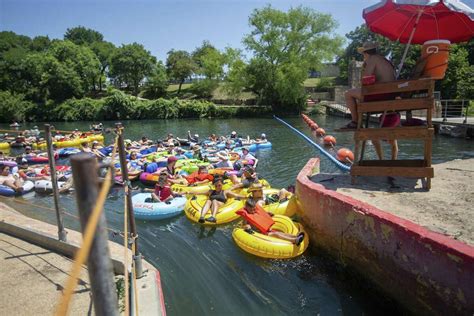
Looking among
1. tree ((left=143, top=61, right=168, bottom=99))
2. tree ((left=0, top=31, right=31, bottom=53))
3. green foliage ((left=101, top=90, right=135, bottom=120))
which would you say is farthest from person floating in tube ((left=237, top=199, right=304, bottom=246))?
tree ((left=0, top=31, right=31, bottom=53))

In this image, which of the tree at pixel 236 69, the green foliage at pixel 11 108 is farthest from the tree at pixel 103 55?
the tree at pixel 236 69

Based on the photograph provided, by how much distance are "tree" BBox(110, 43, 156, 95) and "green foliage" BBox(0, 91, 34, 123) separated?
17566 mm

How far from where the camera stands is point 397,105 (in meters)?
5.73

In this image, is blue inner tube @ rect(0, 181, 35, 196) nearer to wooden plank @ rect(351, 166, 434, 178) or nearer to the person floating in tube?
the person floating in tube

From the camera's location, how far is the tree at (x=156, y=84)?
6034 centimetres

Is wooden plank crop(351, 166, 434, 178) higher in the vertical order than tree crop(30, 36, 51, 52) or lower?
lower

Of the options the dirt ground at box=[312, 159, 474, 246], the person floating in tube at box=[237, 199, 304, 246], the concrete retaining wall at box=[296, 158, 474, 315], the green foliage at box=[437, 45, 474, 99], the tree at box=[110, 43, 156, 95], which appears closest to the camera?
the concrete retaining wall at box=[296, 158, 474, 315]

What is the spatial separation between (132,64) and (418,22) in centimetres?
6035

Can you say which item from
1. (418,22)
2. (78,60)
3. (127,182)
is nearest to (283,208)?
(127,182)

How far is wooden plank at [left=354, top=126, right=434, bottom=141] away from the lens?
562cm

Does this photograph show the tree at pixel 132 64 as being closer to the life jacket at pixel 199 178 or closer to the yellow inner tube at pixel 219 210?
the life jacket at pixel 199 178

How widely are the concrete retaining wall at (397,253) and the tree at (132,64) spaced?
60.5m

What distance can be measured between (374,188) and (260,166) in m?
10.7

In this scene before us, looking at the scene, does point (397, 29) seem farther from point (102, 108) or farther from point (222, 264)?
point (102, 108)
